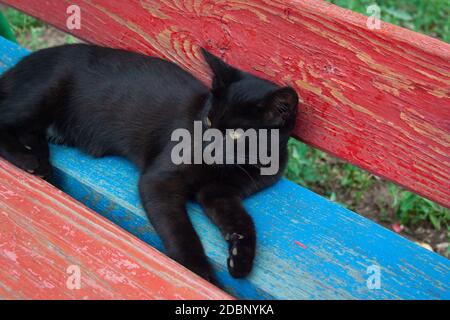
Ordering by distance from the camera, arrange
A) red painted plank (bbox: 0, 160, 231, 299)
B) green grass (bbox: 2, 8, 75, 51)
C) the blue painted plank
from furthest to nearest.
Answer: green grass (bbox: 2, 8, 75, 51) → the blue painted plank → red painted plank (bbox: 0, 160, 231, 299)

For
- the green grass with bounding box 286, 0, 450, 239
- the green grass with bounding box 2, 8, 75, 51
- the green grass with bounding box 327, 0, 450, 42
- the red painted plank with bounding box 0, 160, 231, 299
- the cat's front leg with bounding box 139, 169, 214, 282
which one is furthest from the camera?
the green grass with bounding box 2, 8, 75, 51

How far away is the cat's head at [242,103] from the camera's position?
5.20 ft

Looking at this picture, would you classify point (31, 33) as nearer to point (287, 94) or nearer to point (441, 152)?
point (287, 94)

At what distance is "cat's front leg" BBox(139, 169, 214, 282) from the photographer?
1392 mm

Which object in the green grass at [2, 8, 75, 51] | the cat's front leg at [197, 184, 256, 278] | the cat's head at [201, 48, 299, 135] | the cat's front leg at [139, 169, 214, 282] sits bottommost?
the green grass at [2, 8, 75, 51]

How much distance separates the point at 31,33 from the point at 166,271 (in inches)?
108

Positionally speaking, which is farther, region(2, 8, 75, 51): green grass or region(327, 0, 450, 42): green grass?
region(2, 8, 75, 51): green grass

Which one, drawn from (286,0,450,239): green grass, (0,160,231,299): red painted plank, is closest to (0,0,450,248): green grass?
(286,0,450,239): green grass

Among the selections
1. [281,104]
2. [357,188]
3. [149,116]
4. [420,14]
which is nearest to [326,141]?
[281,104]

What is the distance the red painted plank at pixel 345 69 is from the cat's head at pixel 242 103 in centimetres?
6

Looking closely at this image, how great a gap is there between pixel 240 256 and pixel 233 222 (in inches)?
6.7

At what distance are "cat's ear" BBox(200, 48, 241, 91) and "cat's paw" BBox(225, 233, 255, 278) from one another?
1.62 ft

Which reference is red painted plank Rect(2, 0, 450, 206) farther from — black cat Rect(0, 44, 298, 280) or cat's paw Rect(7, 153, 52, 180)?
cat's paw Rect(7, 153, 52, 180)

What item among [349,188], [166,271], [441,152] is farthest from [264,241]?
[349,188]
